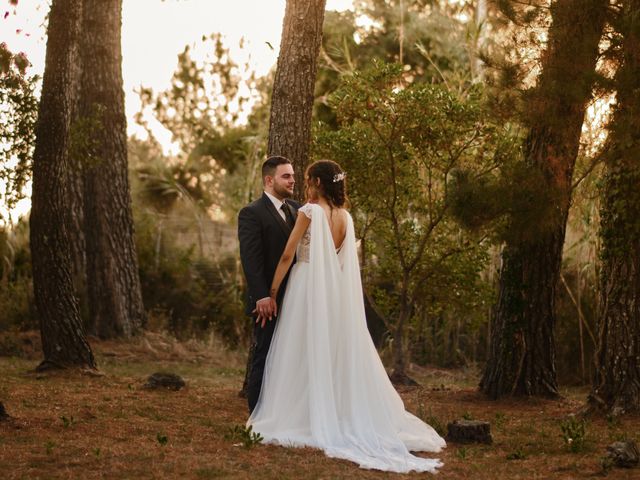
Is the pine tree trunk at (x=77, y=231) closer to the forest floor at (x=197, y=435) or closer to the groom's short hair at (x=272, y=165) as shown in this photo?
the forest floor at (x=197, y=435)

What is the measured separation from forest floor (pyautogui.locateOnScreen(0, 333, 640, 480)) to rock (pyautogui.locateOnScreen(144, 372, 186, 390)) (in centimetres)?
16

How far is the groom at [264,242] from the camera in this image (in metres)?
7.68

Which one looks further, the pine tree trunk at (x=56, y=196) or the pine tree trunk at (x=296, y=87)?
the pine tree trunk at (x=56, y=196)

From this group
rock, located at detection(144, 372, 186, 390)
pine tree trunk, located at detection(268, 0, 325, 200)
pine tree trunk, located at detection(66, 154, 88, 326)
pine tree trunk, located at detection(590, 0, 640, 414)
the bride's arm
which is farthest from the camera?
pine tree trunk, located at detection(66, 154, 88, 326)

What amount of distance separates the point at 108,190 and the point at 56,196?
4.48 meters

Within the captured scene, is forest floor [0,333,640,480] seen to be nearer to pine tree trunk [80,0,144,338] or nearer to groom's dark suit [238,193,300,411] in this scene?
groom's dark suit [238,193,300,411]

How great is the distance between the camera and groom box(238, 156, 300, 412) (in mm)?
7676

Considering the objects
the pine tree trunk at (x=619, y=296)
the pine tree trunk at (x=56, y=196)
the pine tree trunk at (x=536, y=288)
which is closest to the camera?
the pine tree trunk at (x=619, y=296)

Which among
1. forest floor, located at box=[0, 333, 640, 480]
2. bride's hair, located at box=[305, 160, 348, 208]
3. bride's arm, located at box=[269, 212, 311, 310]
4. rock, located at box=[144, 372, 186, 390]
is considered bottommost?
forest floor, located at box=[0, 333, 640, 480]

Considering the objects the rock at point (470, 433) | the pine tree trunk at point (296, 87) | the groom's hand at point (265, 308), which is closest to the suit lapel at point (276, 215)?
the groom's hand at point (265, 308)

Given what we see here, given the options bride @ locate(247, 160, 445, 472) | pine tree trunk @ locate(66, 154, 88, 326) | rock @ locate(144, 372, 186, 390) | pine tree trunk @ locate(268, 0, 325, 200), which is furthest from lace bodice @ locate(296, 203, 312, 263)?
pine tree trunk @ locate(66, 154, 88, 326)

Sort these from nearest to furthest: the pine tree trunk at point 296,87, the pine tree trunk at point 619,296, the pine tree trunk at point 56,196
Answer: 1. the pine tree trunk at point 619,296
2. the pine tree trunk at point 296,87
3. the pine tree trunk at point 56,196

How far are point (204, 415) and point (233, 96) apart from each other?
19662 millimetres

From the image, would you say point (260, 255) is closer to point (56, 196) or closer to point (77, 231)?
point (56, 196)
